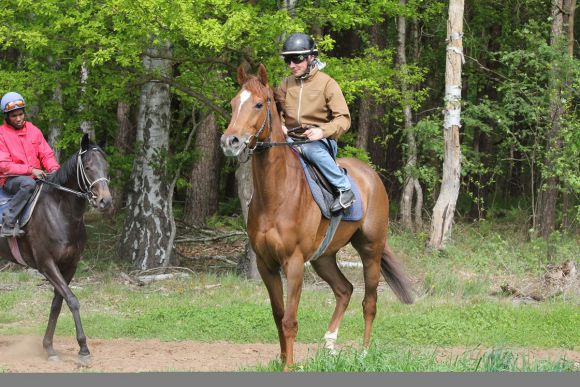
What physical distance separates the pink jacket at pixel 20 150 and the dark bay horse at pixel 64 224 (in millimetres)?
420

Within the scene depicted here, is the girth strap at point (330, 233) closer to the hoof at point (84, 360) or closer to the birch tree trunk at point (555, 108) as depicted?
the hoof at point (84, 360)

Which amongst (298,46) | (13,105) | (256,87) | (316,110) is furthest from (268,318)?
(256,87)

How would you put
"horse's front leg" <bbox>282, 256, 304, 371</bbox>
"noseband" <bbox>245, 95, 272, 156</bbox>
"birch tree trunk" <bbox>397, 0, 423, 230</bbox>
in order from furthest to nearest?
"birch tree trunk" <bbox>397, 0, 423, 230</bbox>
"horse's front leg" <bbox>282, 256, 304, 371</bbox>
"noseband" <bbox>245, 95, 272, 156</bbox>

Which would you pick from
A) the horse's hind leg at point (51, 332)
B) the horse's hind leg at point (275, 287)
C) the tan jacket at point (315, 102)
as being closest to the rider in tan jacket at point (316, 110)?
the tan jacket at point (315, 102)

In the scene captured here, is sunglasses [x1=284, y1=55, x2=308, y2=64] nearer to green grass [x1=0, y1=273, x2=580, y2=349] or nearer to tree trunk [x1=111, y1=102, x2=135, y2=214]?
green grass [x1=0, y1=273, x2=580, y2=349]

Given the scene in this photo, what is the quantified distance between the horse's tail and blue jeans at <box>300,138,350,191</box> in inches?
65.2

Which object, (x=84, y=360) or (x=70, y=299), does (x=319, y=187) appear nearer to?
(x=70, y=299)

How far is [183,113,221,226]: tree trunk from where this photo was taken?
21.5 meters

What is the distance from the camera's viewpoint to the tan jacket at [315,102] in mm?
8531

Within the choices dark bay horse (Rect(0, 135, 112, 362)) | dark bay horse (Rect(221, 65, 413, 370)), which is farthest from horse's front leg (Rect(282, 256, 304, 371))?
dark bay horse (Rect(0, 135, 112, 362))

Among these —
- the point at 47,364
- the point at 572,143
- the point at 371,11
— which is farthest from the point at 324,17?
the point at 47,364

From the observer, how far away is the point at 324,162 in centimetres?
855

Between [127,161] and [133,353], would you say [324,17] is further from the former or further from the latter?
[133,353]

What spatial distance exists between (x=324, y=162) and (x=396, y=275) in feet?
6.92
